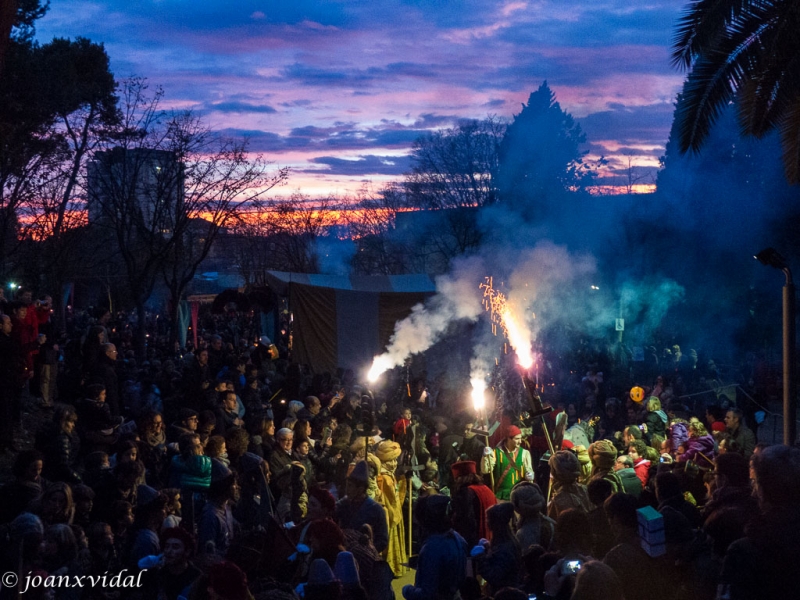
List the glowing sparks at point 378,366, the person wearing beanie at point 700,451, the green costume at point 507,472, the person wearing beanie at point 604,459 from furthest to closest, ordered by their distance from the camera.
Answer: the glowing sparks at point 378,366 → the green costume at point 507,472 → the person wearing beanie at point 700,451 → the person wearing beanie at point 604,459

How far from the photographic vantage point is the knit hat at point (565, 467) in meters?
7.11

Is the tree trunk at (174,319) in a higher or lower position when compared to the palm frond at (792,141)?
lower

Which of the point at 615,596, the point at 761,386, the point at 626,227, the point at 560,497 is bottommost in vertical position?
the point at 761,386

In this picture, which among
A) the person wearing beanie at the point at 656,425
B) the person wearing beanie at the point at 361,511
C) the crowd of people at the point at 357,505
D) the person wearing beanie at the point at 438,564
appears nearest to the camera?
the crowd of people at the point at 357,505

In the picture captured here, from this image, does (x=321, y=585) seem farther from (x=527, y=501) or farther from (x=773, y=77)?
(x=773, y=77)

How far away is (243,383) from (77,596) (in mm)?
8704

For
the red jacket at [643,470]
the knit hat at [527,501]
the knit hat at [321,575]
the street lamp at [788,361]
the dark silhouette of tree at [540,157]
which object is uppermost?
the dark silhouette of tree at [540,157]

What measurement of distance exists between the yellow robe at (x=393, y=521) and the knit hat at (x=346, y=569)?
3825 mm

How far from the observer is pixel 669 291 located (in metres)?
31.4

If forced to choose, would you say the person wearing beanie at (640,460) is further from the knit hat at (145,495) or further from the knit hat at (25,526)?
the knit hat at (25,526)

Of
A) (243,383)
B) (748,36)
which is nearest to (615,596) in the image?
(748,36)

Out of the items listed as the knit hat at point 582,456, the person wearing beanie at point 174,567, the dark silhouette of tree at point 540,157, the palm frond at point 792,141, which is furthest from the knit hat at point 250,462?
the dark silhouette of tree at point 540,157

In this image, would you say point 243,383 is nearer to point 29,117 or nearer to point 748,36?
point 29,117

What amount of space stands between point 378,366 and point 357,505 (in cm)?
1106
